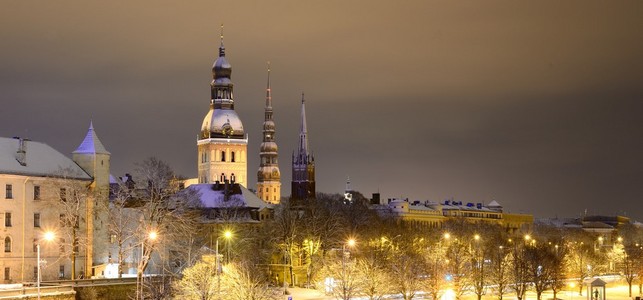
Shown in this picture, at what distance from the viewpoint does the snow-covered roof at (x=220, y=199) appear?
558 ft

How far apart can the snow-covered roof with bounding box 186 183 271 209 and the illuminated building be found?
50.9 m

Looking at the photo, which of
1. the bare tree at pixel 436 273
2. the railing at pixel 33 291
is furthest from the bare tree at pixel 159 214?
the bare tree at pixel 436 273

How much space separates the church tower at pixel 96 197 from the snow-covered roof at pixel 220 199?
158ft

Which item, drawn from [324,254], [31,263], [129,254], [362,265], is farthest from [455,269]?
[31,263]

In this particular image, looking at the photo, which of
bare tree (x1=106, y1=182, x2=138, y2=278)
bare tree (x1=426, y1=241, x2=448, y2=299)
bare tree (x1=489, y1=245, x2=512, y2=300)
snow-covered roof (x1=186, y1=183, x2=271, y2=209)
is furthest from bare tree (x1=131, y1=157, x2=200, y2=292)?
snow-covered roof (x1=186, y1=183, x2=271, y2=209)

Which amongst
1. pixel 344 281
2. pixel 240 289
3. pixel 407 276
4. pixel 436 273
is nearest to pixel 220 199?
pixel 436 273

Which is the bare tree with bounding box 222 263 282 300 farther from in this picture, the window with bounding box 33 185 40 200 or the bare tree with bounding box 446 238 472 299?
the window with bounding box 33 185 40 200

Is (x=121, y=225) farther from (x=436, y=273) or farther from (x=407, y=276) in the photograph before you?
(x=436, y=273)

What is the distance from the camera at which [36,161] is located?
11262 centimetres

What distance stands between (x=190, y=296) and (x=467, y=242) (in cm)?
9763

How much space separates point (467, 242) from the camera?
7042 inches

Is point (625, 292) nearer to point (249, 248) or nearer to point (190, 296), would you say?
point (249, 248)

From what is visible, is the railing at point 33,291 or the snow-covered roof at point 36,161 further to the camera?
the snow-covered roof at point 36,161

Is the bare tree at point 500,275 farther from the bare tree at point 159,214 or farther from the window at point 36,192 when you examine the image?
the window at point 36,192
